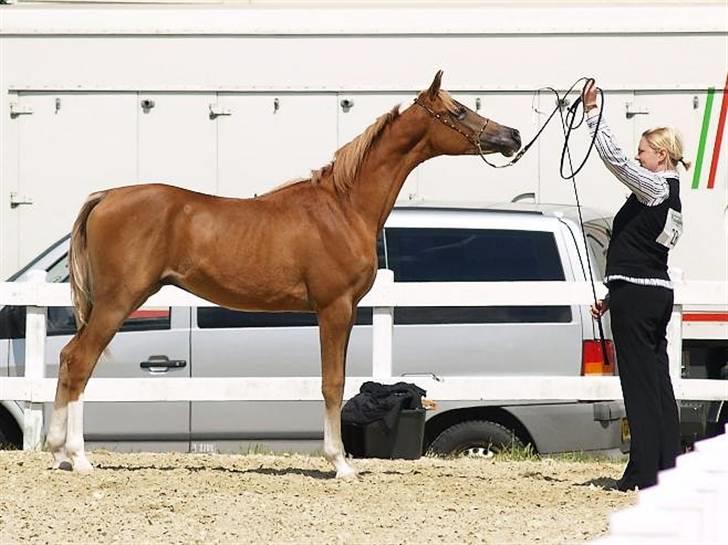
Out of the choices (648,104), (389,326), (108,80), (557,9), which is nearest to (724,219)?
(648,104)

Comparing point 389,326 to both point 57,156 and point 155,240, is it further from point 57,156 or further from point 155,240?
point 57,156

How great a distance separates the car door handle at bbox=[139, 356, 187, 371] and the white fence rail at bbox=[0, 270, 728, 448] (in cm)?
49

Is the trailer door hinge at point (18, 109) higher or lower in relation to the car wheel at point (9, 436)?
higher

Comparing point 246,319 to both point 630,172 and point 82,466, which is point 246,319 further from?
point 630,172

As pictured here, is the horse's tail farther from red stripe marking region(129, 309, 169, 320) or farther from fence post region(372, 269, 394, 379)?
fence post region(372, 269, 394, 379)

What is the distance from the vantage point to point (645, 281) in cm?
787

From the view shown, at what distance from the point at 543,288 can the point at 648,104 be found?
115 inches

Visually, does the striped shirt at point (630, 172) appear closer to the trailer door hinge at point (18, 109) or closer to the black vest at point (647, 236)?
the black vest at point (647, 236)

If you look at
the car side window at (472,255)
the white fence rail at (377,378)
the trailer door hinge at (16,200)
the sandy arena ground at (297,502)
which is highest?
the trailer door hinge at (16,200)

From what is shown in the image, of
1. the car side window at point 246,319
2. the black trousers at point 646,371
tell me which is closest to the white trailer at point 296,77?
the car side window at point 246,319

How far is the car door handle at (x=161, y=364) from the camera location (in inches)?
419

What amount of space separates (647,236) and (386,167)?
1.77m

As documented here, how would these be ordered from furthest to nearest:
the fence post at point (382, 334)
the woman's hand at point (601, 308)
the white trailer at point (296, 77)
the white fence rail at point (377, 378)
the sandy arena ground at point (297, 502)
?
the white trailer at point (296, 77)
the fence post at point (382, 334)
the white fence rail at point (377, 378)
the woman's hand at point (601, 308)
the sandy arena ground at point (297, 502)

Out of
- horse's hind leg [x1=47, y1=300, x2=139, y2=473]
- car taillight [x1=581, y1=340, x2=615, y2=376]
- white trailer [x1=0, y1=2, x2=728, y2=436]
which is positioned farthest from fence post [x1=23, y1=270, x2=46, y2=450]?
car taillight [x1=581, y1=340, x2=615, y2=376]
